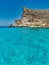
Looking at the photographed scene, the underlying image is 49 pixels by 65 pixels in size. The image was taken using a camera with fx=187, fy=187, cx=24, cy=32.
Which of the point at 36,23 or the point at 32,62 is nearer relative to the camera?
the point at 32,62

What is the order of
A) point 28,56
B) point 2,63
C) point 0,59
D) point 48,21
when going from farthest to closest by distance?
point 48,21 < point 28,56 < point 0,59 < point 2,63

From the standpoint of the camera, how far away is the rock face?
80575mm

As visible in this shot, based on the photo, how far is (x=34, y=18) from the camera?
82.9 m

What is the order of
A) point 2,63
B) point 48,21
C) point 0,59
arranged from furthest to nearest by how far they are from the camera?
point 48,21
point 0,59
point 2,63

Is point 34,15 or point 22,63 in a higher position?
point 34,15

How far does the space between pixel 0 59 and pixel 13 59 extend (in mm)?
815

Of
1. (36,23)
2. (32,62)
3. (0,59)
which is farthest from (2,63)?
(36,23)

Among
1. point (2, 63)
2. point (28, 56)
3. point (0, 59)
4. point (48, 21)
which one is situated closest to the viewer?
point (2, 63)

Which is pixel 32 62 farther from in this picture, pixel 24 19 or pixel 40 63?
pixel 24 19

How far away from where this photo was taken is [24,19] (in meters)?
82.0

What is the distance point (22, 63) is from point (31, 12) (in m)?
73.8

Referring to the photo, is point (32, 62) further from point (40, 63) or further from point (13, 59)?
point (13, 59)

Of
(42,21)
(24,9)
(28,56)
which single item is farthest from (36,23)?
(28,56)

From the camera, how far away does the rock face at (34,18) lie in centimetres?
8057
